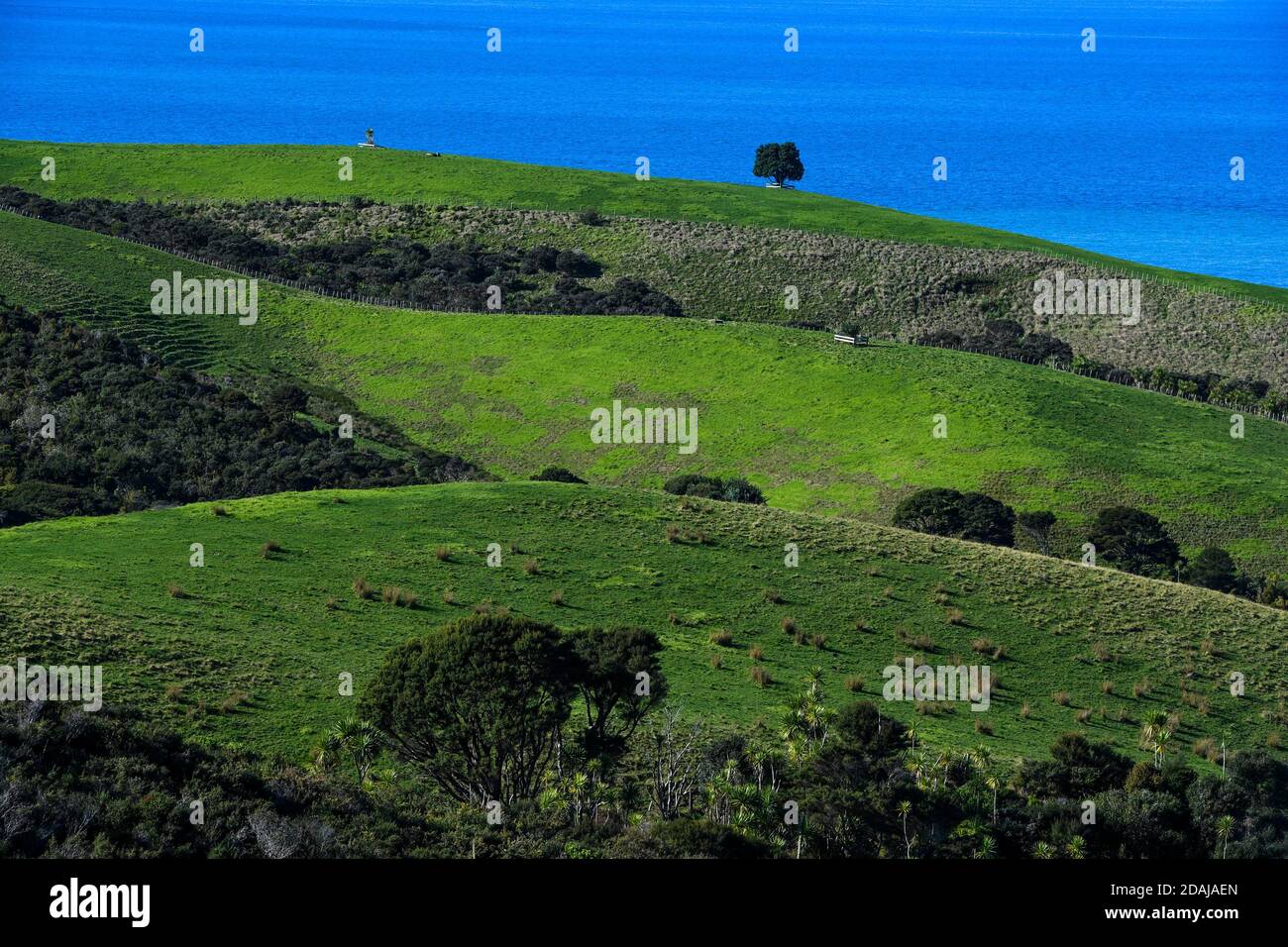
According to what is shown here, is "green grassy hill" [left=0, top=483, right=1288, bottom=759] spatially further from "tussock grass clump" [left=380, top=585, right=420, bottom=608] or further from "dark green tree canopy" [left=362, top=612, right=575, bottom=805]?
"dark green tree canopy" [left=362, top=612, right=575, bottom=805]

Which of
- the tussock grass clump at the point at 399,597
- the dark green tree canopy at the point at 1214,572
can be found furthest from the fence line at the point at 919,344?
the tussock grass clump at the point at 399,597

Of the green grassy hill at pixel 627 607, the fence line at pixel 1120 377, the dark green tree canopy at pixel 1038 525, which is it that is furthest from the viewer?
the fence line at pixel 1120 377

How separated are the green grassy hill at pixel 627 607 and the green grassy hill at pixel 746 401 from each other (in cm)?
1722

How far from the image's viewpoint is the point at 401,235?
128000 mm

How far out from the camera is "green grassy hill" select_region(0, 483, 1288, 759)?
3856 centimetres

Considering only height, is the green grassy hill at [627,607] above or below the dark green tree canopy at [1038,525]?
below

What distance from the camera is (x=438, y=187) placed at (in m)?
140

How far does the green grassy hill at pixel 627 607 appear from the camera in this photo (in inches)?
1518

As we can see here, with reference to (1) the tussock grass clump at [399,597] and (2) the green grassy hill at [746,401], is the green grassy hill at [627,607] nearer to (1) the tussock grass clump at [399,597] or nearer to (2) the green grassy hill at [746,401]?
(1) the tussock grass clump at [399,597]

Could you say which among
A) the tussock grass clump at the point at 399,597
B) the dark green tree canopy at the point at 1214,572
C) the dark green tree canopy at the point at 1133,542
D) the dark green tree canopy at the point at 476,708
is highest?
the dark green tree canopy at the point at 1133,542

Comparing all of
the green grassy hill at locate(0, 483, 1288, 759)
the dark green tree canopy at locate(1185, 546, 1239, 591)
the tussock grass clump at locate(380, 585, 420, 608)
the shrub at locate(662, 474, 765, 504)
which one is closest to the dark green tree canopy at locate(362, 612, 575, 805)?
the green grassy hill at locate(0, 483, 1288, 759)

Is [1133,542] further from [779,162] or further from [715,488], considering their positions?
[779,162]

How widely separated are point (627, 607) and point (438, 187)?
327 ft

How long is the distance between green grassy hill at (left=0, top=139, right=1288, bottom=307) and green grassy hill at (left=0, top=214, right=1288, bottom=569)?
3343cm
